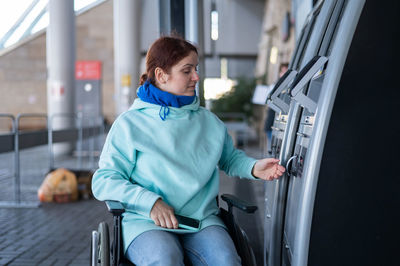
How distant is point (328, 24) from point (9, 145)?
13.3 feet

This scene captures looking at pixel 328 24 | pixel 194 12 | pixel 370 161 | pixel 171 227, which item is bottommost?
pixel 171 227

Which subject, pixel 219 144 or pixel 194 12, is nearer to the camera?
pixel 219 144

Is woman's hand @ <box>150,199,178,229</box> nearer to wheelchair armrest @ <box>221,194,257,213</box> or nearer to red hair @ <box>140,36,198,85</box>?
wheelchair armrest @ <box>221,194,257,213</box>

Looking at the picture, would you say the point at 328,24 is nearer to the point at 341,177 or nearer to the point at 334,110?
the point at 334,110

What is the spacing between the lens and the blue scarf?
1.89 metres

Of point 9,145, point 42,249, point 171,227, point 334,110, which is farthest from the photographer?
point 9,145

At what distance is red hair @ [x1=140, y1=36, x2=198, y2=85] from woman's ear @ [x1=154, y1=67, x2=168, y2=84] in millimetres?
15

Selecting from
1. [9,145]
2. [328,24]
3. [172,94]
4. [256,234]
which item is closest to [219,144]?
[172,94]

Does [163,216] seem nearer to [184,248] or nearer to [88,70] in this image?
[184,248]

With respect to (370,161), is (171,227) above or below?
below

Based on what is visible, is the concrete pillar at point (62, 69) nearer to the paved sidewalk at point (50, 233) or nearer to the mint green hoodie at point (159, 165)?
the paved sidewalk at point (50, 233)

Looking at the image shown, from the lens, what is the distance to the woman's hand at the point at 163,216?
1.66 m

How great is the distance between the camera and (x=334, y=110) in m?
1.52

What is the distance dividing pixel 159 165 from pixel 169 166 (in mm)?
47
